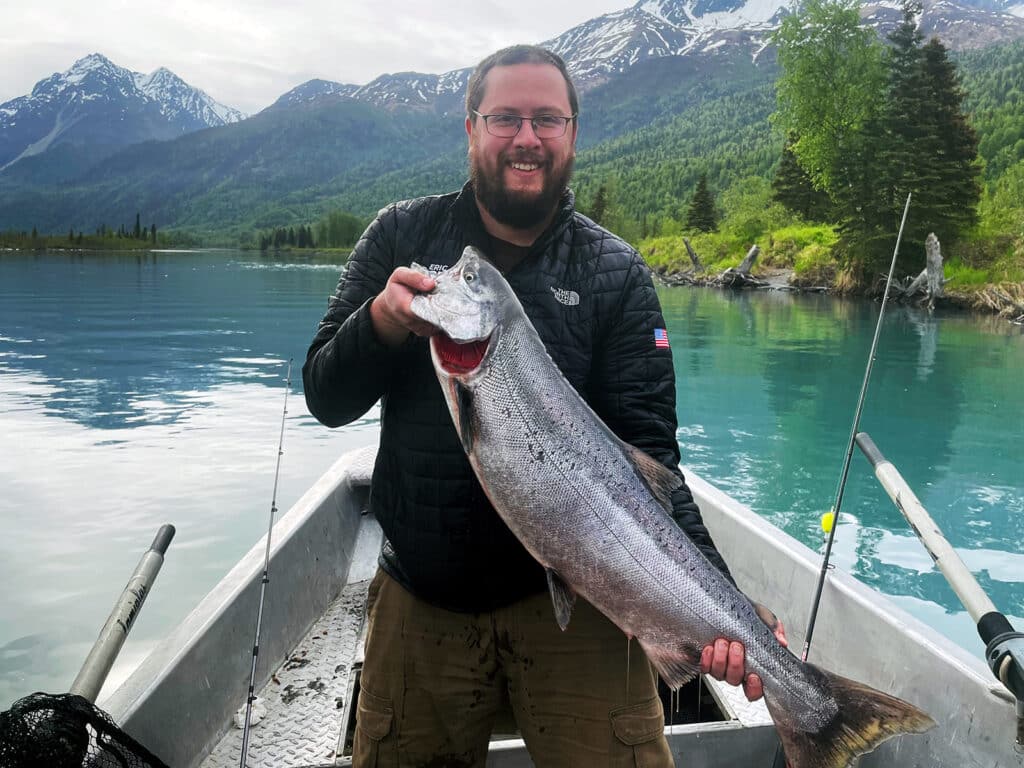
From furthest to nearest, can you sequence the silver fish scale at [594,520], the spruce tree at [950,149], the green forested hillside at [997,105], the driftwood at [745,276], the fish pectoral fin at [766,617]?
the green forested hillside at [997,105] → the driftwood at [745,276] → the spruce tree at [950,149] → the fish pectoral fin at [766,617] → the silver fish scale at [594,520]

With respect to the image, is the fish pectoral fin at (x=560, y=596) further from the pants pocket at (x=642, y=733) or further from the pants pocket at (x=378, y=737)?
the pants pocket at (x=378, y=737)

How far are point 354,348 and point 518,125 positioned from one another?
0.99 meters

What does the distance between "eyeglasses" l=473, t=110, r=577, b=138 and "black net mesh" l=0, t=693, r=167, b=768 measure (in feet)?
7.41

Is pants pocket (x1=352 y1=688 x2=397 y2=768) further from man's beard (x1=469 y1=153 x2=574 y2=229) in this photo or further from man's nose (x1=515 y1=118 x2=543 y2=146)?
→ man's nose (x1=515 y1=118 x2=543 y2=146)

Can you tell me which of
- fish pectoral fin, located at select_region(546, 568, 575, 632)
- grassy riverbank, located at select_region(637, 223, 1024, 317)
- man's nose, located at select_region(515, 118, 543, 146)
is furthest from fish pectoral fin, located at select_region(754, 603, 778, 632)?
grassy riverbank, located at select_region(637, 223, 1024, 317)

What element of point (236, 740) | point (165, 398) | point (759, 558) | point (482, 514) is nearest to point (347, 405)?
point (482, 514)

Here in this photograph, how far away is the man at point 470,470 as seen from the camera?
250cm

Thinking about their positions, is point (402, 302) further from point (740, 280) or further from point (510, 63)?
point (740, 280)

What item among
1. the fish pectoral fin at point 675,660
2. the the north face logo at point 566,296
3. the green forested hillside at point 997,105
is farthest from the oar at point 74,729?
the green forested hillside at point 997,105

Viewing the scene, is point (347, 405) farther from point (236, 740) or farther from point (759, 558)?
point (759, 558)

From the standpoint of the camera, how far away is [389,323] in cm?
223

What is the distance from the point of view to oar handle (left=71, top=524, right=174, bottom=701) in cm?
245

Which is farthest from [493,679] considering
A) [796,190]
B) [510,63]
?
[796,190]

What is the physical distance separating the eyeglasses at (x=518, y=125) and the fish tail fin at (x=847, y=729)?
2028mm
